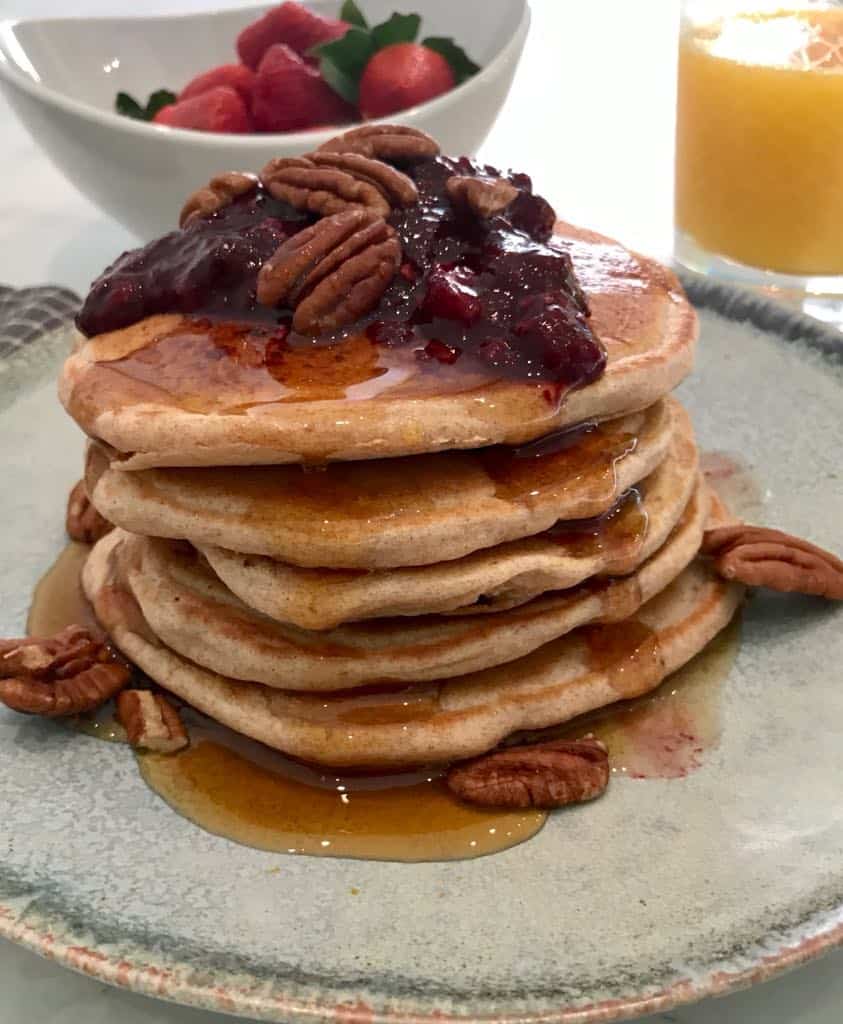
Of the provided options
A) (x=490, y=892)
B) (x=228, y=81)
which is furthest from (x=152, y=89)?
(x=490, y=892)

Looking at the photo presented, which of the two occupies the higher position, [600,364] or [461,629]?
[600,364]

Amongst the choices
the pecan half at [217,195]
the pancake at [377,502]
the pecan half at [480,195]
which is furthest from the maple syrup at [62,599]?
the pecan half at [480,195]

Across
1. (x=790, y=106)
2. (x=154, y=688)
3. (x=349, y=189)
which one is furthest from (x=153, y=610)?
(x=790, y=106)

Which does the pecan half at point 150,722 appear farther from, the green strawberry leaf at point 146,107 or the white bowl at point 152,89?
the green strawberry leaf at point 146,107

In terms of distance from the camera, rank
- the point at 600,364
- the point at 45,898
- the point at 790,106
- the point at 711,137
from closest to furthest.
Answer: the point at 45,898 < the point at 600,364 < the point at 790,106 < the point at 711,137

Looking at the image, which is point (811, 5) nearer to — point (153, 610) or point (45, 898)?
point (153, 610)

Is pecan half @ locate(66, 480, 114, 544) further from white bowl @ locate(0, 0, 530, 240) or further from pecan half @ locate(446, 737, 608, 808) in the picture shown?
white bowl @ locate(0, 0, 530, 240)

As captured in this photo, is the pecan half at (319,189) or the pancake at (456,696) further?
the pecan half at (319,189)
